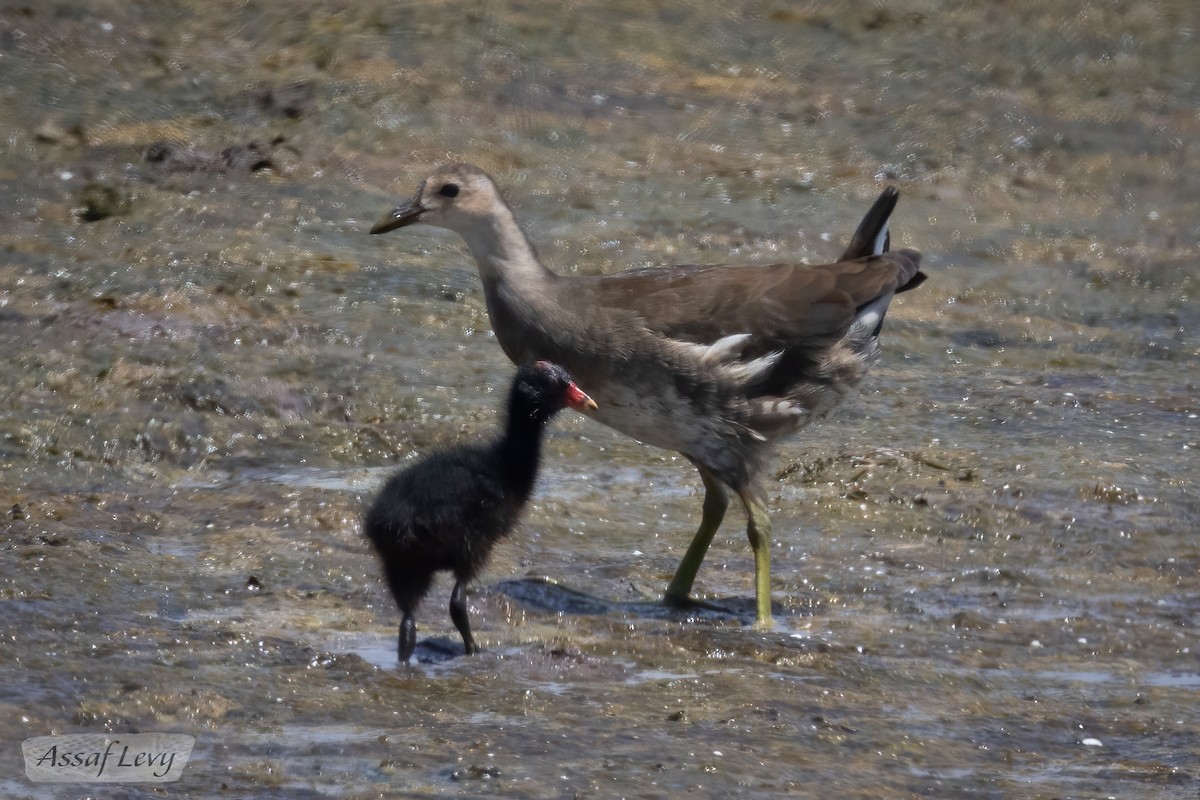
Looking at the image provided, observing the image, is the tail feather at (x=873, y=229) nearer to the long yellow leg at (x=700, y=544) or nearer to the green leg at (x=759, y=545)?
the long yellow leg at (x=700, y=544)

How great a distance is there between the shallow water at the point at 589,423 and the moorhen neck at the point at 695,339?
0.51 m

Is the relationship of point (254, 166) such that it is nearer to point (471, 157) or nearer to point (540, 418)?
point (471, 157)

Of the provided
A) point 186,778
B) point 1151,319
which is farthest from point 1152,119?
point 186,778

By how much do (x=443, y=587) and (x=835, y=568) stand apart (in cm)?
140

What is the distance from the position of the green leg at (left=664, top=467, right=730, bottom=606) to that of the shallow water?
11cm

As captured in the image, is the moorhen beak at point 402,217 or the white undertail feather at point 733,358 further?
the moorhen beak at point 402,217

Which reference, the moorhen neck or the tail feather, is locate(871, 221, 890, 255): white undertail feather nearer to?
the tail feather

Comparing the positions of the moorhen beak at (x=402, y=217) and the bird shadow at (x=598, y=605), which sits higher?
the moorhen beak at (x=402, y=217)

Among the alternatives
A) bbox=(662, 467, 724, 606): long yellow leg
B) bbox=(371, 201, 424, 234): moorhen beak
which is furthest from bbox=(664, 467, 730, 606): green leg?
bbox=(371, 201, 424, 234): moorhen beak

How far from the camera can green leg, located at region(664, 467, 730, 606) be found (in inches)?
229

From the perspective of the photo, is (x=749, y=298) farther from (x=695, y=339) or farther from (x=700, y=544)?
(x=700, y=544)

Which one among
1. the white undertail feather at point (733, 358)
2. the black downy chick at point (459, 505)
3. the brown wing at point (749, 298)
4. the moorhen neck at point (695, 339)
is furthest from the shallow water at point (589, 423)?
the brown wing at point (749, 298)

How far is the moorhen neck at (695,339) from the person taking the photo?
577 cm

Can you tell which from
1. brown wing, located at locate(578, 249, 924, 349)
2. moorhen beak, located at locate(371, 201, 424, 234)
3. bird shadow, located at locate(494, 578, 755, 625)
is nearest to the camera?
bird shadow, located at locate(494, 578, 755, 625)
